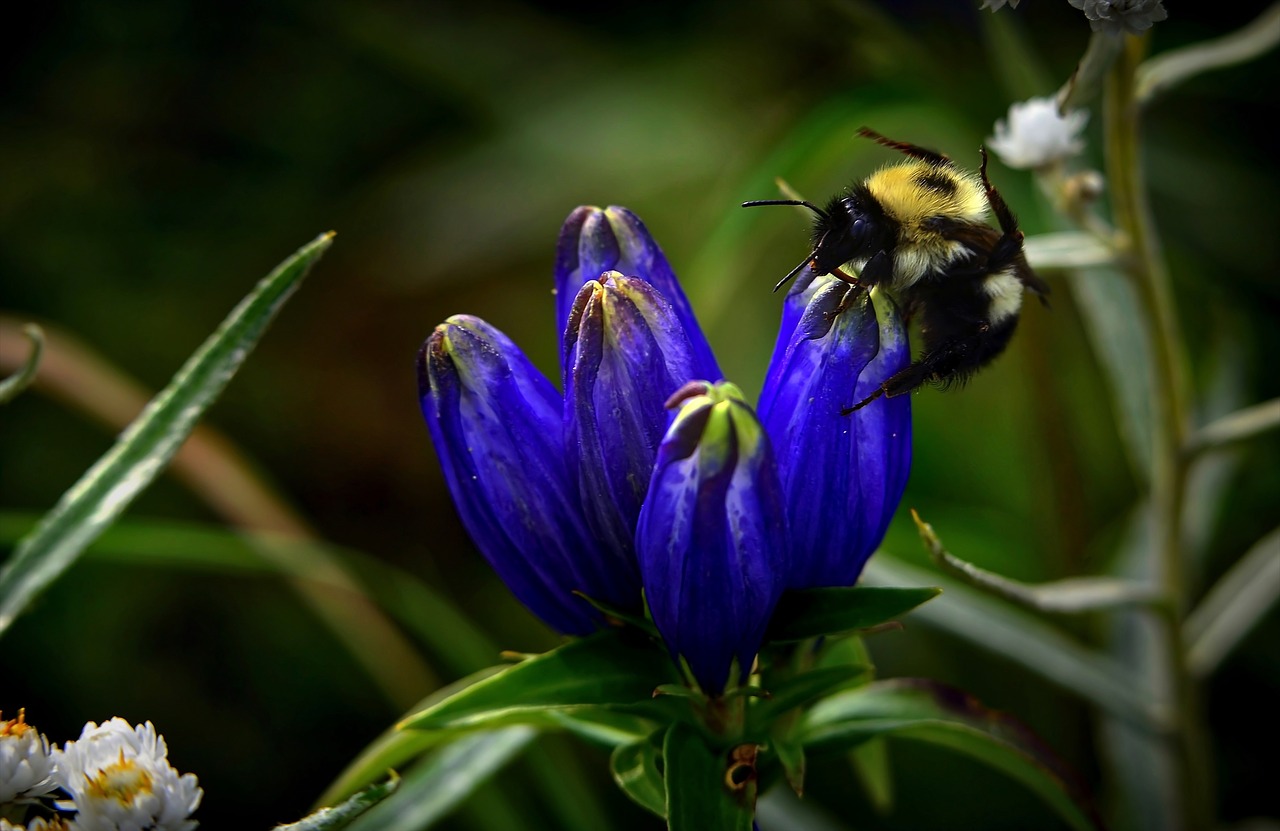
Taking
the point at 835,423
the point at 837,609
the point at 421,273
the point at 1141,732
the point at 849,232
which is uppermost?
the point at 421,273

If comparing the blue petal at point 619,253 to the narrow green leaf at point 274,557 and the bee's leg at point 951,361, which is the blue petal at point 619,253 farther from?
the narrow green leaf at point 274,557

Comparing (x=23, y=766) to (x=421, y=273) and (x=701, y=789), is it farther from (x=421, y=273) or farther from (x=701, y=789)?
(x=421, y=273)

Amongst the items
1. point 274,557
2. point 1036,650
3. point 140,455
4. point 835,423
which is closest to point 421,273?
point 274,557

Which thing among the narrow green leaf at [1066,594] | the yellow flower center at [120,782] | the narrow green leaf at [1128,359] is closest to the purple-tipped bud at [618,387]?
the narrow green leaf at [1066,594]

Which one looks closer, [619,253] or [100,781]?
[100,781]

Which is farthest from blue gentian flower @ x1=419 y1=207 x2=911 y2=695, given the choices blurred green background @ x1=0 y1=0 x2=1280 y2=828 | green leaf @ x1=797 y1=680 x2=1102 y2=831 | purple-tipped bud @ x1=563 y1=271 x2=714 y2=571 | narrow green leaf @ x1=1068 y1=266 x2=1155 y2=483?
blurred green background @ x1=0 y1=0 x2=1280 y2=828

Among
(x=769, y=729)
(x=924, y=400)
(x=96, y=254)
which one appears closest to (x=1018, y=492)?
(x=924, y=400)
